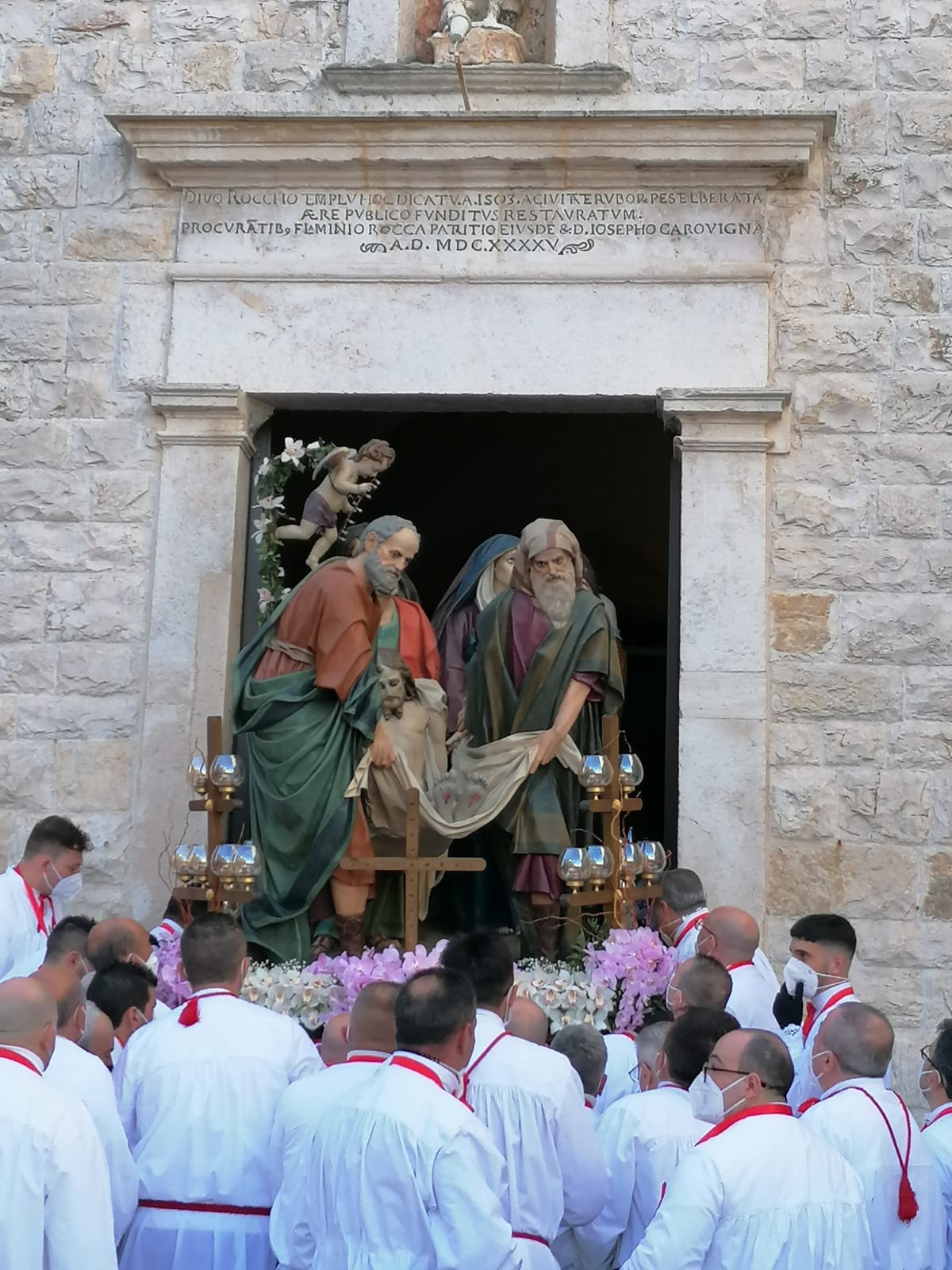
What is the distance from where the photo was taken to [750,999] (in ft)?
20.7

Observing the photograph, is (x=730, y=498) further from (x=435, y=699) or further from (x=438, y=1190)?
(x=438, y=1190)

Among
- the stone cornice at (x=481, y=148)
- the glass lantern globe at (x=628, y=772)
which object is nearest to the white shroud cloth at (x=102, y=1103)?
the glass lantern globe at (x=628, y=772)

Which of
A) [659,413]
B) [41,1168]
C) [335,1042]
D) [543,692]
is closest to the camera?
[41,1168]

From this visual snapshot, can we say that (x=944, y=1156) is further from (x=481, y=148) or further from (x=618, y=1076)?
(x=481, y=148)

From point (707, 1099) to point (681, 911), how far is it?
2.62 m

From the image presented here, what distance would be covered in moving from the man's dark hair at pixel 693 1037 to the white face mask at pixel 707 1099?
36mm

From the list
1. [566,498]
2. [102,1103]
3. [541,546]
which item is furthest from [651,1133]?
[566,498]

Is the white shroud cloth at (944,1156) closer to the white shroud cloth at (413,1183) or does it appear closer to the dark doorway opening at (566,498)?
the white shroud cloth at (413,1183)

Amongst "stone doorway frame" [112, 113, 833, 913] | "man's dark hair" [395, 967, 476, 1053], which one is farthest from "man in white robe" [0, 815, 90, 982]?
"man's dark hair" [395, 967, 476, 1053]

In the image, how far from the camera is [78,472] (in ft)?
29.7

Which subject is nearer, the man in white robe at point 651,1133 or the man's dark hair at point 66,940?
the man in white robe at point 651,1133

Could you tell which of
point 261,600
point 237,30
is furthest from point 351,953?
point 237,30

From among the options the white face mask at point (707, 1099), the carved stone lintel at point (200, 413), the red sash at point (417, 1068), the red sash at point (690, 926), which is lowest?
the white face mask at point (707, 1099)

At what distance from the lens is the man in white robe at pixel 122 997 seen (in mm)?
5383
